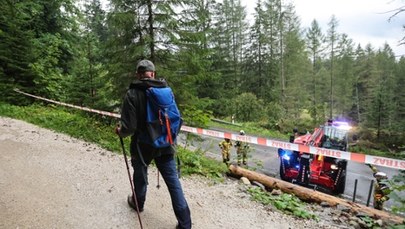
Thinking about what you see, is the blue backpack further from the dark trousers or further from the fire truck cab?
the fire truck cab

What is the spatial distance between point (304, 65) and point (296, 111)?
7796 millimetres

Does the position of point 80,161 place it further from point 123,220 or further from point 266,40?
point 266,40

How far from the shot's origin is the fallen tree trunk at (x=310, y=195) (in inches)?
254

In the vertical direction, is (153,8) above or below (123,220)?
above

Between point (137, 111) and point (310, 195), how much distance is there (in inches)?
226

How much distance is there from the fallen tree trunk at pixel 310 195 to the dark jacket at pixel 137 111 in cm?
486

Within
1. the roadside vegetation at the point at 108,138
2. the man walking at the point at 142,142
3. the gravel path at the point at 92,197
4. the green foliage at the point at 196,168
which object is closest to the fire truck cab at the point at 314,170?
the roadside vegetation at the point at 108,138

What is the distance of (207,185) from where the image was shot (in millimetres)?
6215

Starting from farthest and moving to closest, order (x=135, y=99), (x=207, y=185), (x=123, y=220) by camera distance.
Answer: (x=207, y=185) < (x=123, y=220) < (x=135, y=99)

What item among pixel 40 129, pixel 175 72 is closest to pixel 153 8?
pixel 175 72

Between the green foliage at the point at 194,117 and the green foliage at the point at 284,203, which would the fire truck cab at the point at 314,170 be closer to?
the green foliage at the point at 194,117

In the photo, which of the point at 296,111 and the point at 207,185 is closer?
the point at 207,185

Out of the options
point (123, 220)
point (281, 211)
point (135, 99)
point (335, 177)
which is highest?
point (135, 99)

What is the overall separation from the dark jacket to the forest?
3622 mm
